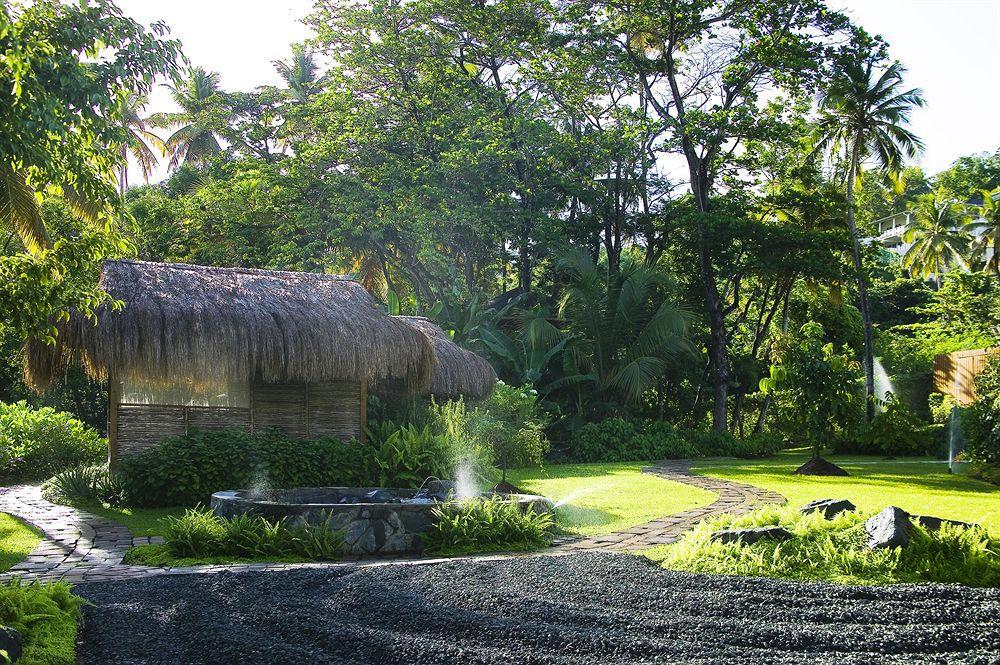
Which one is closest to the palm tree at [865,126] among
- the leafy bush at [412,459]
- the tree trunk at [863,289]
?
the tree trunk at [863,289]

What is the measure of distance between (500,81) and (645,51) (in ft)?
13.5

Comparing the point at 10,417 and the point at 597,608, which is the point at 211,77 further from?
the point at 597,608

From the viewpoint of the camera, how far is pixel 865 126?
23.9m

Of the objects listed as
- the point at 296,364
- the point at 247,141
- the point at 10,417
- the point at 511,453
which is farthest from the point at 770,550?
the point at 247,141

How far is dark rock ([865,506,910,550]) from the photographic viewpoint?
6492 millimetres

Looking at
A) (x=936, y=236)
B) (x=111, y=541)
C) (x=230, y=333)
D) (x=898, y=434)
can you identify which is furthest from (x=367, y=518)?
(x=936, y=236)

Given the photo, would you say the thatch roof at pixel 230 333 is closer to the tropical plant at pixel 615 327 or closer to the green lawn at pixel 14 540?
the green lawn at pixel 14 540

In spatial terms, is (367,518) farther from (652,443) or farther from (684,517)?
(652,443)

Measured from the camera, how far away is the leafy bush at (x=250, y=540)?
25.2 ft

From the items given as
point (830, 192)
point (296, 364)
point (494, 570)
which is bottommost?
point (494, 570)

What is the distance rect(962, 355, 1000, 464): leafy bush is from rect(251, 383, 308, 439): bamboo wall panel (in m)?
10.6

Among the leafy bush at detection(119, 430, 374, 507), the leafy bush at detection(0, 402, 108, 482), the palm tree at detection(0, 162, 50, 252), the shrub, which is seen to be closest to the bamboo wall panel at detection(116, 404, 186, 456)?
the leafy bush at detection(119, 430, 374, 507)

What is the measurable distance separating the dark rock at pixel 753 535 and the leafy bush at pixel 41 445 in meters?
11.8

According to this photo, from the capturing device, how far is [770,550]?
673 cm
